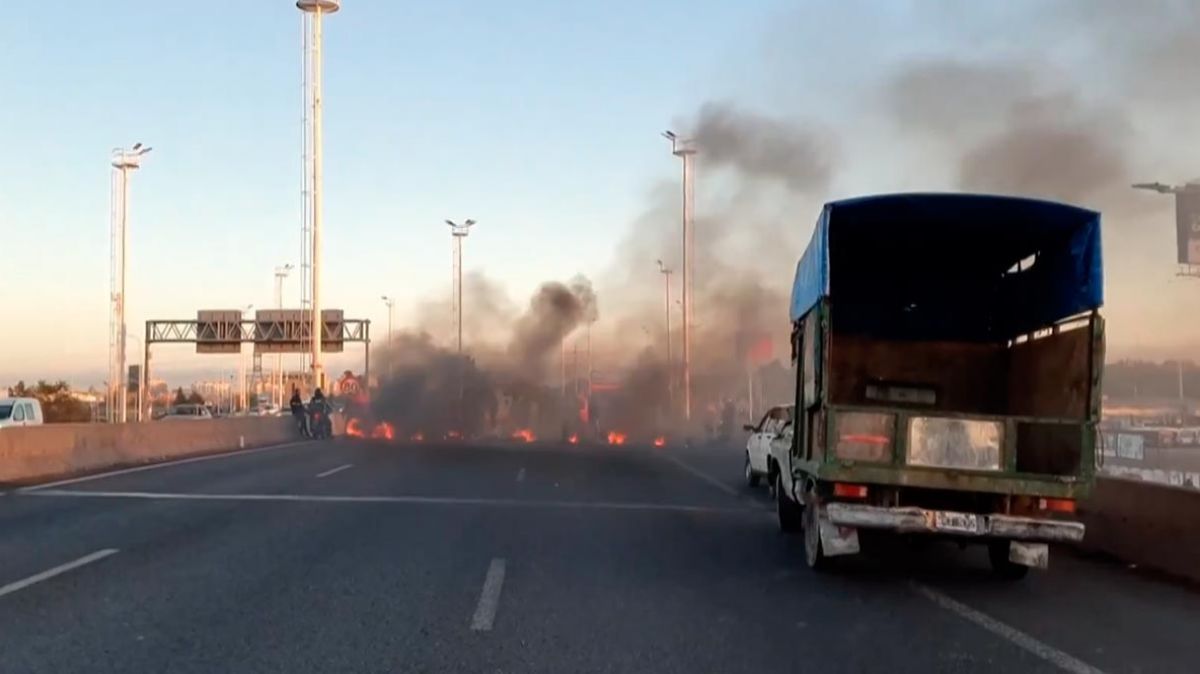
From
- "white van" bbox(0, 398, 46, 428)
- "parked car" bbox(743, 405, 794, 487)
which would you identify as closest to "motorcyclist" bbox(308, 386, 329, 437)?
"white van" bbox(0, 398, 46, 428)

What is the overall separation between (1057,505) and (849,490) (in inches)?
65.8

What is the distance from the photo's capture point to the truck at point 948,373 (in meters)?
9.52

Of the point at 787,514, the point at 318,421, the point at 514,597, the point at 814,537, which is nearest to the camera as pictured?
the point at 514,597

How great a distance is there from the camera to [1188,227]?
34906 mm

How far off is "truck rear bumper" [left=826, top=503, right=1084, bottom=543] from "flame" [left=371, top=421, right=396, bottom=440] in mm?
39884

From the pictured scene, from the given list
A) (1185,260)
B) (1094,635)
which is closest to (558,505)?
(1094,635)

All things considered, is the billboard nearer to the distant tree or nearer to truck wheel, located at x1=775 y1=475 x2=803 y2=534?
truck wheel, located at x1=775 y1=475 x2=803 y2=534

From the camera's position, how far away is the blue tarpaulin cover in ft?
33.4

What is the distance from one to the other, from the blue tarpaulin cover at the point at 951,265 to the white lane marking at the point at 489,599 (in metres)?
3.63

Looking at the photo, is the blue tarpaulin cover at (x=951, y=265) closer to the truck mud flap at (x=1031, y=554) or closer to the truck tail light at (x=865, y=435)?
the truck tail light at (x=865, y=435)

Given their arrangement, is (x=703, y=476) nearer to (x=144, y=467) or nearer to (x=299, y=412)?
(x=144, y=467)

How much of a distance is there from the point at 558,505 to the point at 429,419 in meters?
34.7

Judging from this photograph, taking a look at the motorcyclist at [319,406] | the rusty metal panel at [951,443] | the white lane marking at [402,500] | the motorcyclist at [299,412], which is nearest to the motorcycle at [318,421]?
the motorcyclist at [319,406]

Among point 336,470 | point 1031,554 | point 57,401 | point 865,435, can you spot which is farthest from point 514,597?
point 57,401
